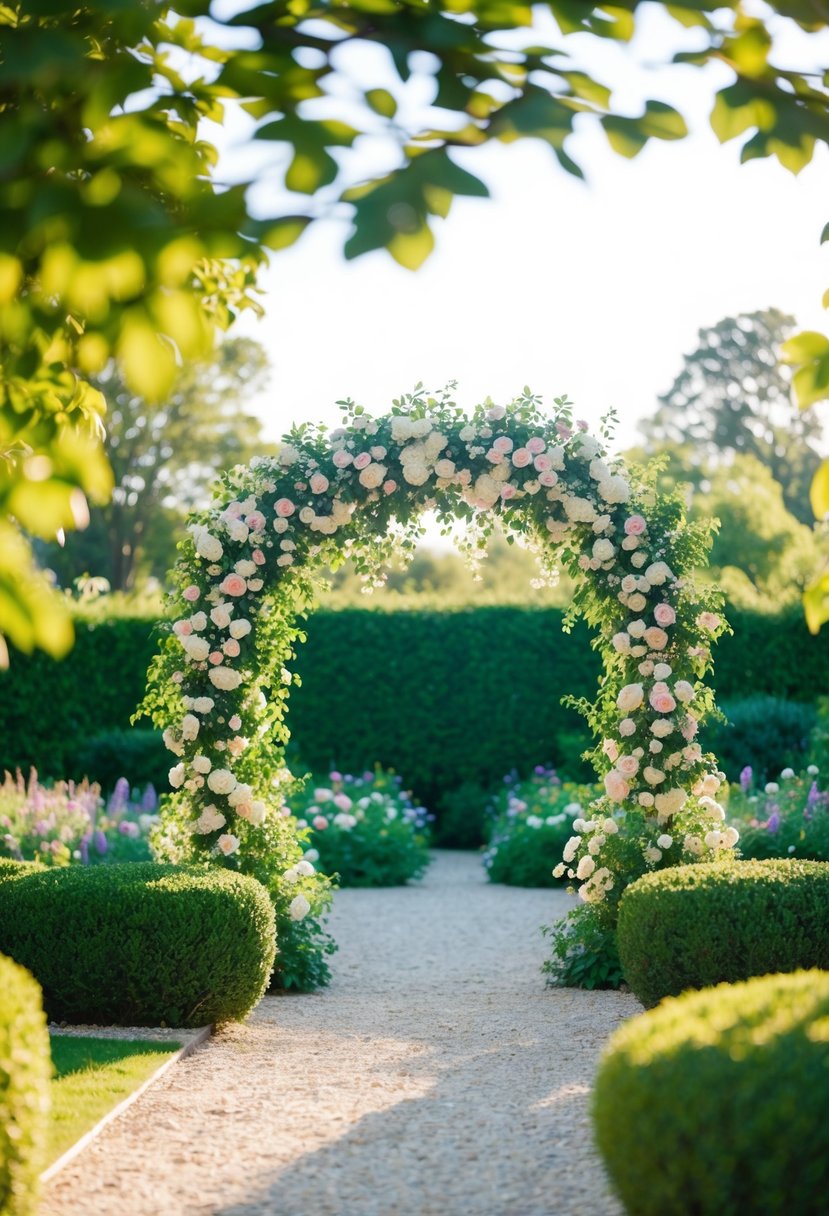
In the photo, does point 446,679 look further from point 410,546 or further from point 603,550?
point 603,550

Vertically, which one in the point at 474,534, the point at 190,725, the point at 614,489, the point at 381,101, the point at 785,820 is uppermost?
the point at 381,101

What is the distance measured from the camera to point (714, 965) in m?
5.21

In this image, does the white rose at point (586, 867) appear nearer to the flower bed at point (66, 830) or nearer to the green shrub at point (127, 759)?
the flower bed at point (66, 830)

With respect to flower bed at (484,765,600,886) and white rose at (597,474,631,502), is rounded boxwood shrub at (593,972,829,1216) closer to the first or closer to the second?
white rose at (597,474,631,502)

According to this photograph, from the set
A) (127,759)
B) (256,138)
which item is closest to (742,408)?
(127,759)

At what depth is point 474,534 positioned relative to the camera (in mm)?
6832

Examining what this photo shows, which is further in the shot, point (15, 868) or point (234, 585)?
point (234, 585)

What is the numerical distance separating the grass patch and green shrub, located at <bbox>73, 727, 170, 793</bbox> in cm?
744

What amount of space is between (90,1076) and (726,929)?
2.64 metres

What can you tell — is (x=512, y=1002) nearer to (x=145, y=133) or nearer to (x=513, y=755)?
(x=145, y=133)

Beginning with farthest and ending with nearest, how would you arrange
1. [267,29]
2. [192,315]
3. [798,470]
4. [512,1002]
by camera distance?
[798,470] < [512,1002] < [267,29] < [192,315]

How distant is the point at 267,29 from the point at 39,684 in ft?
35.9

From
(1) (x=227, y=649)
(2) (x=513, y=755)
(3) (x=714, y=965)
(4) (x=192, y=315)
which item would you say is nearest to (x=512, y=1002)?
(3) (x=714, y=965)

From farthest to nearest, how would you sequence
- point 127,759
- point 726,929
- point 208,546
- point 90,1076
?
point 127,759 → point 208,546 → point 726,929 → point 90,1076
